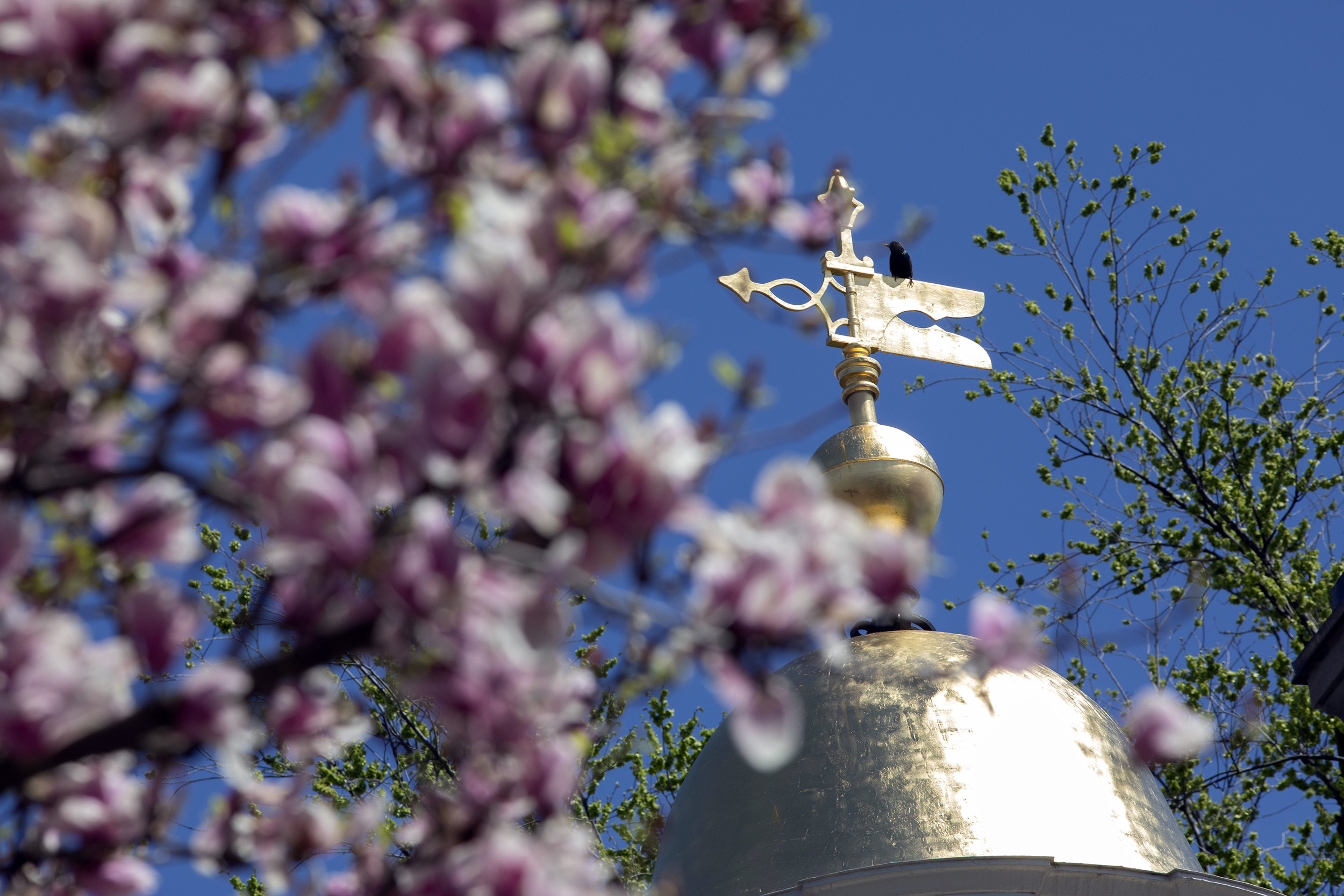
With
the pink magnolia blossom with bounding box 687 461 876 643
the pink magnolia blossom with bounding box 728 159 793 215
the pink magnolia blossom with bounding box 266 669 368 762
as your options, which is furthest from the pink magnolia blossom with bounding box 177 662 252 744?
the pink magnolia blossom with bounding box 728 159 793 215

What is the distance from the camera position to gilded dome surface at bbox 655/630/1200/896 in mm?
5711

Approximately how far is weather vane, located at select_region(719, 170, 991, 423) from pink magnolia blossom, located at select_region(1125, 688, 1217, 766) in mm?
5282

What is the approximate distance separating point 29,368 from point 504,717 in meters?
0.71

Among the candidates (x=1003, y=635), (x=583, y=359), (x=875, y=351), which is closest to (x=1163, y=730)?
(x=1003, y=635)

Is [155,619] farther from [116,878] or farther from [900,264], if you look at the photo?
[900,264]

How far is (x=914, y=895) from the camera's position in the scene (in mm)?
5434

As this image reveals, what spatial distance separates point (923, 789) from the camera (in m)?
5.84

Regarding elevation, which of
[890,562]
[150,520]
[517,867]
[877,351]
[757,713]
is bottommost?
[517,867]

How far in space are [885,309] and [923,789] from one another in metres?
3.34

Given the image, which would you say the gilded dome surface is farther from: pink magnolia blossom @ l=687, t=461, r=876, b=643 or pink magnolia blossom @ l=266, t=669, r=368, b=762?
pink magnolia blossom @ l=687, t=461, r=876, b=643

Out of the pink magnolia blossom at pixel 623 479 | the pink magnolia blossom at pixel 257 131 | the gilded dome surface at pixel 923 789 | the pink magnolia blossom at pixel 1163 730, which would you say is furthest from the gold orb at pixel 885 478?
the pink magnolia blossom at pixel 623 479

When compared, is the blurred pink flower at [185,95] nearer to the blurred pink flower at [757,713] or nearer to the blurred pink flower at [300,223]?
the blurred pink flower at [300,223]

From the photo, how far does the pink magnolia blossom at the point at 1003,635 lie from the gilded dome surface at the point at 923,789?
333cm

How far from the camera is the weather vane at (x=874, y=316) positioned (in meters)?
8.12
